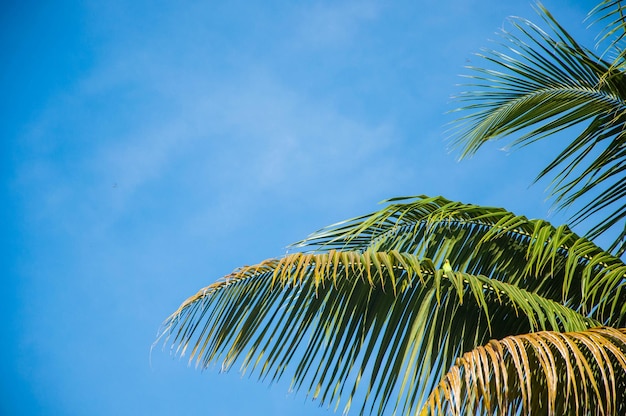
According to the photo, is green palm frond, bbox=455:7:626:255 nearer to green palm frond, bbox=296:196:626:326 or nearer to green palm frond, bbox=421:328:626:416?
green palm frond, bbox=296:196:626:326

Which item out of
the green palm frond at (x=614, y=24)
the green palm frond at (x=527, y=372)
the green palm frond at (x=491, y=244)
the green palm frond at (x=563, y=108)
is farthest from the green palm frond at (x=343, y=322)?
the green palm frond at (x=614, y=24)

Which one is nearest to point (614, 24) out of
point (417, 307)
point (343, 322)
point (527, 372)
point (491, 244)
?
point (491, 244)

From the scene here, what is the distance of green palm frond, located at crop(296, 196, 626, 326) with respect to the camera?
124 inches

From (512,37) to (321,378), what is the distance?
201cm

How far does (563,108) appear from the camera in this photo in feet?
12.4

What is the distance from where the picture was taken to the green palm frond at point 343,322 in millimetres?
2852

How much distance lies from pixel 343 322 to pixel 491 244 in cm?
87

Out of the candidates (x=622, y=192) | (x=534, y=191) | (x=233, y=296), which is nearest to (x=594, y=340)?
(x=233, y=296)

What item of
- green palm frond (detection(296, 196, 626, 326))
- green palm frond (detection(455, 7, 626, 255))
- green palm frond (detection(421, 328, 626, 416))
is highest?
green palm frond (detection(455, 7, 626, 255))

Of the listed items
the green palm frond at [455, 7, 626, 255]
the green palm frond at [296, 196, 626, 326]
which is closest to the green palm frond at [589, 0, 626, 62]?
the green palm frond at [455, 7, 626, 255]

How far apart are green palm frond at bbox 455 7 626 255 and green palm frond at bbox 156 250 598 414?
90 centimetres

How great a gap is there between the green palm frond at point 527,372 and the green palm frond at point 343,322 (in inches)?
20.0

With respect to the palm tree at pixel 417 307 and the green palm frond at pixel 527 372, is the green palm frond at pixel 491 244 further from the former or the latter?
the green palm frond at pixel 527 372

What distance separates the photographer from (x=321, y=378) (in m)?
2.87
